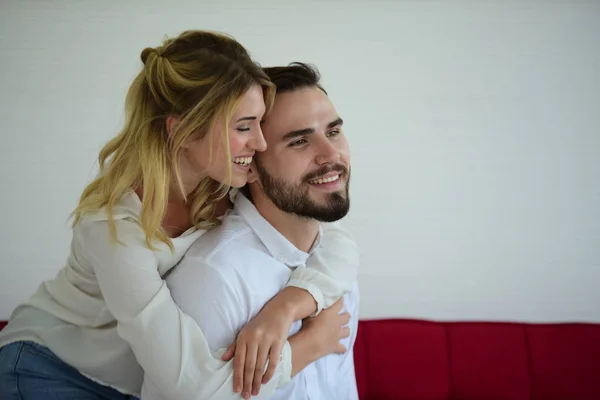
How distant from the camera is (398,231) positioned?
1.98 metres

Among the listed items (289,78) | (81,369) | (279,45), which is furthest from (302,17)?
(81,369)

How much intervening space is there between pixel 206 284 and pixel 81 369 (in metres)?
0.41

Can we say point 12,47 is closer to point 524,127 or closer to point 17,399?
point 17,399

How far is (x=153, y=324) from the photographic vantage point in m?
0.95

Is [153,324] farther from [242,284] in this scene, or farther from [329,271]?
[329,271]

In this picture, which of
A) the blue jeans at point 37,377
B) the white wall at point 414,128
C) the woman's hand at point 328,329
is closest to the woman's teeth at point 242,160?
the woman's hand at point 328,329

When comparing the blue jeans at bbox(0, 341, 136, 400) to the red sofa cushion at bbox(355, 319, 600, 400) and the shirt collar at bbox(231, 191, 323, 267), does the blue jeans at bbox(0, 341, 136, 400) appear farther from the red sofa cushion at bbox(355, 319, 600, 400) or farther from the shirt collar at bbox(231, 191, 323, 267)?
the red sofa cushion at bbox(355, 319, 600, 400)

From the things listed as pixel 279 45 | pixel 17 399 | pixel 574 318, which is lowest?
pixel 574 318

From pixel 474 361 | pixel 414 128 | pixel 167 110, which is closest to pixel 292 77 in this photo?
pixel 167 110

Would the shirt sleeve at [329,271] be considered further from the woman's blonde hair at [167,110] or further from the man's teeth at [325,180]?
the woman's blonde hair at [167,110]

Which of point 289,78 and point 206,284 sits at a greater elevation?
point 289,78

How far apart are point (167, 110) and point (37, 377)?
0.68m

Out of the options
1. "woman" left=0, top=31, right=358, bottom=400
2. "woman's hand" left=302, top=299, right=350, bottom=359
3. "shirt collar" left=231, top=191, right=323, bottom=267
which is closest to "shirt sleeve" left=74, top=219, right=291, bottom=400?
"woman" left=0, top=31, right=358, bottom=400

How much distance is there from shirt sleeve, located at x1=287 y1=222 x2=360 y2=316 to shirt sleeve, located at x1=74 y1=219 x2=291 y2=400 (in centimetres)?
17
